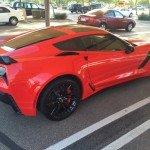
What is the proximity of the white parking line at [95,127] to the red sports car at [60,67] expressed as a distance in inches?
20.4

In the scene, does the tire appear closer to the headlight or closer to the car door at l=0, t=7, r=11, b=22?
the car door at l=0, t=7, r=11, b=22

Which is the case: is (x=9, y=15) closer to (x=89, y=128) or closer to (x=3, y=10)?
(x=3, y=10)

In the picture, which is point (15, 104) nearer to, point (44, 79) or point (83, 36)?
point (44, 79)

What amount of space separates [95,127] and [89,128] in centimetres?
10

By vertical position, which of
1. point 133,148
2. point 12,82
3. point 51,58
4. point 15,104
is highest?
point 51,58

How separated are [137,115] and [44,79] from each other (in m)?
1.76

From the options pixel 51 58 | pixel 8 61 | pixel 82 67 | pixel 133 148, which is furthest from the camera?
pixel 82 67

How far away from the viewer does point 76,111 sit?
4348 mm

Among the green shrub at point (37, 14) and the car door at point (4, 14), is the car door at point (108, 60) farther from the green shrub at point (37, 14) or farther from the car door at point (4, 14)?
the green shrub at point (37, 14)

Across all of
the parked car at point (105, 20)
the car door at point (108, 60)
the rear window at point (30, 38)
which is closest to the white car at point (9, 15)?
the parked car at point (105, 20)

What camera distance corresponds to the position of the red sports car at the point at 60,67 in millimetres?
3566

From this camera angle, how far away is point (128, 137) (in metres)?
3.57

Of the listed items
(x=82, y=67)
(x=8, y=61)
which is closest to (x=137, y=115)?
(x=82, y=67)

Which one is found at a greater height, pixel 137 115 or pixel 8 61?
pixel 8 61
